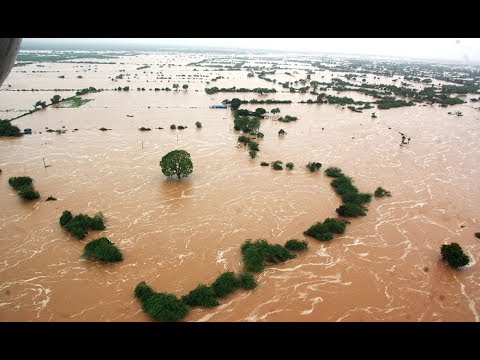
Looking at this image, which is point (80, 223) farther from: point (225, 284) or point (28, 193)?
point (225, 284)

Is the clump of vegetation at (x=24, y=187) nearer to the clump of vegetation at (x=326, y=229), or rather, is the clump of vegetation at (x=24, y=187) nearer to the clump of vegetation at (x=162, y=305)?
the clump of vegetation at (x=162, y=305)

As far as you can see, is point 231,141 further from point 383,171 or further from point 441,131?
point 441,131

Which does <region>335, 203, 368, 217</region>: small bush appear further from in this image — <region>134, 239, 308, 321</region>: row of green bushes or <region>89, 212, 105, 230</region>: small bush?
<region>89, 212, 105, 230</region>: small bush

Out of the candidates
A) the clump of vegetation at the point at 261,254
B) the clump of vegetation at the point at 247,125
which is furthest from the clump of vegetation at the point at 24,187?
the clump of vegetation at the point at 247,125

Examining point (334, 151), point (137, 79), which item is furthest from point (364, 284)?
point (137, 79)

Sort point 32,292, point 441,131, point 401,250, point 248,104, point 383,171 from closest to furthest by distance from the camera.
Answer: point 32,292, point 401,250, point 383,171, point 441,131, point 248,104

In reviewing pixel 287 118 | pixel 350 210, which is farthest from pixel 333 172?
pixel 287 118
